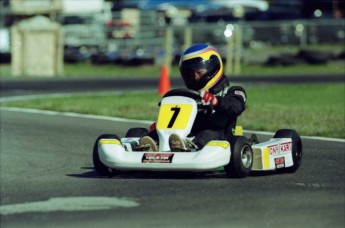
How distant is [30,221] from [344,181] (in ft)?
10.6

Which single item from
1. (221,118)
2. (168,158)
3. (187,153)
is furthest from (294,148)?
(168,158)

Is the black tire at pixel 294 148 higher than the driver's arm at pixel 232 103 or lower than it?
lower

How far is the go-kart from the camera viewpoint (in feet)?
29.1

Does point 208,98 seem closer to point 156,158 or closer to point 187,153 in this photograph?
point 187,153

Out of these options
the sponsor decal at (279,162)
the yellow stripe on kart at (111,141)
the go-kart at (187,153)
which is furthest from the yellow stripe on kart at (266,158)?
the yellow stripe on kart at (111,141)

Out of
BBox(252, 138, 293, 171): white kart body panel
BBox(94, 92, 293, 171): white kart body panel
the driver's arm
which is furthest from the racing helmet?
BBox(252, 138, 293, 171): white kart body panel

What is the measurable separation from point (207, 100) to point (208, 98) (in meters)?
0.02

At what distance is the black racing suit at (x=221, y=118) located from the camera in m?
9.37

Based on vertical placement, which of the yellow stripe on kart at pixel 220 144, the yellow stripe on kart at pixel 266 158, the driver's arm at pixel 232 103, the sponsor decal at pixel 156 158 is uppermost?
the driver's arm at pixel 232 103

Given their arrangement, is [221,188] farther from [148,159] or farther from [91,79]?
[91,79]

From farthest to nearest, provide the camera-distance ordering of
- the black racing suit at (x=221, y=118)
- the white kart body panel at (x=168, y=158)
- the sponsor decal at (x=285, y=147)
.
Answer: the sponsor decal at (x=285, y=147) → the black racing suit at (x=221, y=118) → the white kart body panel at (x=168, y=158)

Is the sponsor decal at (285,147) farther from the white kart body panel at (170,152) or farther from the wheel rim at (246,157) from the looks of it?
the white kart body panel at (170,152)

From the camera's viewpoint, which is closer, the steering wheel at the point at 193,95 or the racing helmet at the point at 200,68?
the steering wheel at the point at 193,95

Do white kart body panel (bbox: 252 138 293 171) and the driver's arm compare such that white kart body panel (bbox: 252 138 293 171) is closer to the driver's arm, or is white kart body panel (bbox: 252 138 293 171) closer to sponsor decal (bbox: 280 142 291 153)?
sponsor decal (bbox: 280 142 291 153)
